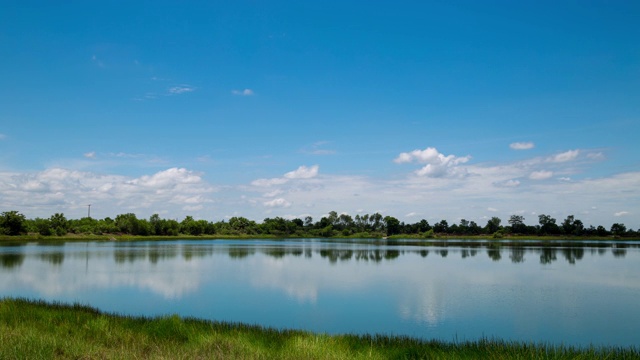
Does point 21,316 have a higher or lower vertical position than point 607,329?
higher

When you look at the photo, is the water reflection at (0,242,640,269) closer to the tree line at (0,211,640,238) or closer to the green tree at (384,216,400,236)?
the tree line at (0,211,640,238)

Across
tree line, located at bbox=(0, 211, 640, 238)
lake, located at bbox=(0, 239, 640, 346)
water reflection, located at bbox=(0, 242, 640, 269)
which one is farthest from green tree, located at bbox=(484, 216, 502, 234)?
lake, located at bbox=(0, 239, 640, 346)

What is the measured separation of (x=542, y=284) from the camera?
74.0ft

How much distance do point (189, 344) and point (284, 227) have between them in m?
136

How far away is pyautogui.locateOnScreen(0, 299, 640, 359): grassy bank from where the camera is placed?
7.06 metres

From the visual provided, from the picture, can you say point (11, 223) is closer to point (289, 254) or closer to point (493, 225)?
point (289, 254)

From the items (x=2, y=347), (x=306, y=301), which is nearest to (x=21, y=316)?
(x=2, y=347)

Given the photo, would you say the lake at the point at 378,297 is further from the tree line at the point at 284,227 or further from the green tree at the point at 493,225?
the green tree at the point at 493,225

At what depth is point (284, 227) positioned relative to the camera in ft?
471

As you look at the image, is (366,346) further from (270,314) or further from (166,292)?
(166,292)

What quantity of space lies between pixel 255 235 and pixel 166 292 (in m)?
112

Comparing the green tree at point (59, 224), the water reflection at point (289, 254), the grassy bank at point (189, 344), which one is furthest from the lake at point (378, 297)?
the green tree at point (59, 224)

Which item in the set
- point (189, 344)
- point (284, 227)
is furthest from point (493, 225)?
point (189, 344)

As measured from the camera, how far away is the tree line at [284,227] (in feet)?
261
